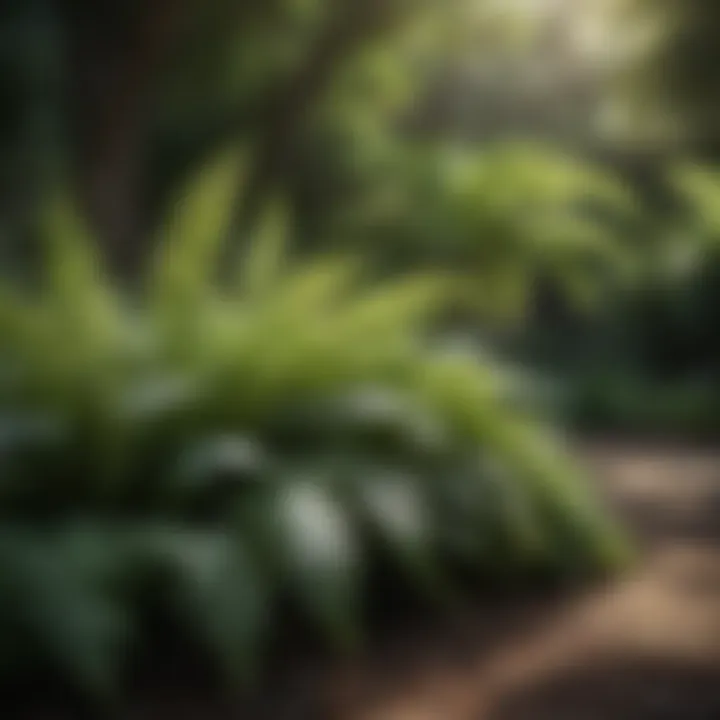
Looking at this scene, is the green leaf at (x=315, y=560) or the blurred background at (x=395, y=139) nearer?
the green leaf at (x=315, y=560)

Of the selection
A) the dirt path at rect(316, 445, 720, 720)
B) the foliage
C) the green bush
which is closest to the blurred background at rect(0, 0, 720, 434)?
A: the foliage

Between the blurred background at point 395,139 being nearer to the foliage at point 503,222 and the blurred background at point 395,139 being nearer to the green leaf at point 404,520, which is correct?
the foliage at point 503,222

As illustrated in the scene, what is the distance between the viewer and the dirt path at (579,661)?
1.06 metres

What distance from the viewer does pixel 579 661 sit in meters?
1.16

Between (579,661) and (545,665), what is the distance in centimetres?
3

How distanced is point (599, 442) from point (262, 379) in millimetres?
1045

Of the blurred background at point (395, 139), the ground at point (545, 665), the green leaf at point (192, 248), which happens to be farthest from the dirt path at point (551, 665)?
the blurred background at point (395, 139)

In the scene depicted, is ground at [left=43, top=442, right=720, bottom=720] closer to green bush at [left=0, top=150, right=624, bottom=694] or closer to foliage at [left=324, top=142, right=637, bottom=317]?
green bush at [left=0, top=150, right=624, bottom=694]

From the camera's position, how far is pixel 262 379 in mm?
1350

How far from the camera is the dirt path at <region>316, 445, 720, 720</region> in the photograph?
41.9 inches

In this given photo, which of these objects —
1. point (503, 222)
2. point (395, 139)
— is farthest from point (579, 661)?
point (395, 139)

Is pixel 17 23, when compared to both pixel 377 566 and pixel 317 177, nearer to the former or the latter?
pixel 317 177

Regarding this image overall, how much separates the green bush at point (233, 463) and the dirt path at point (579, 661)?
2.6 inches

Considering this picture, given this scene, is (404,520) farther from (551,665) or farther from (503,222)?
(503,222)
